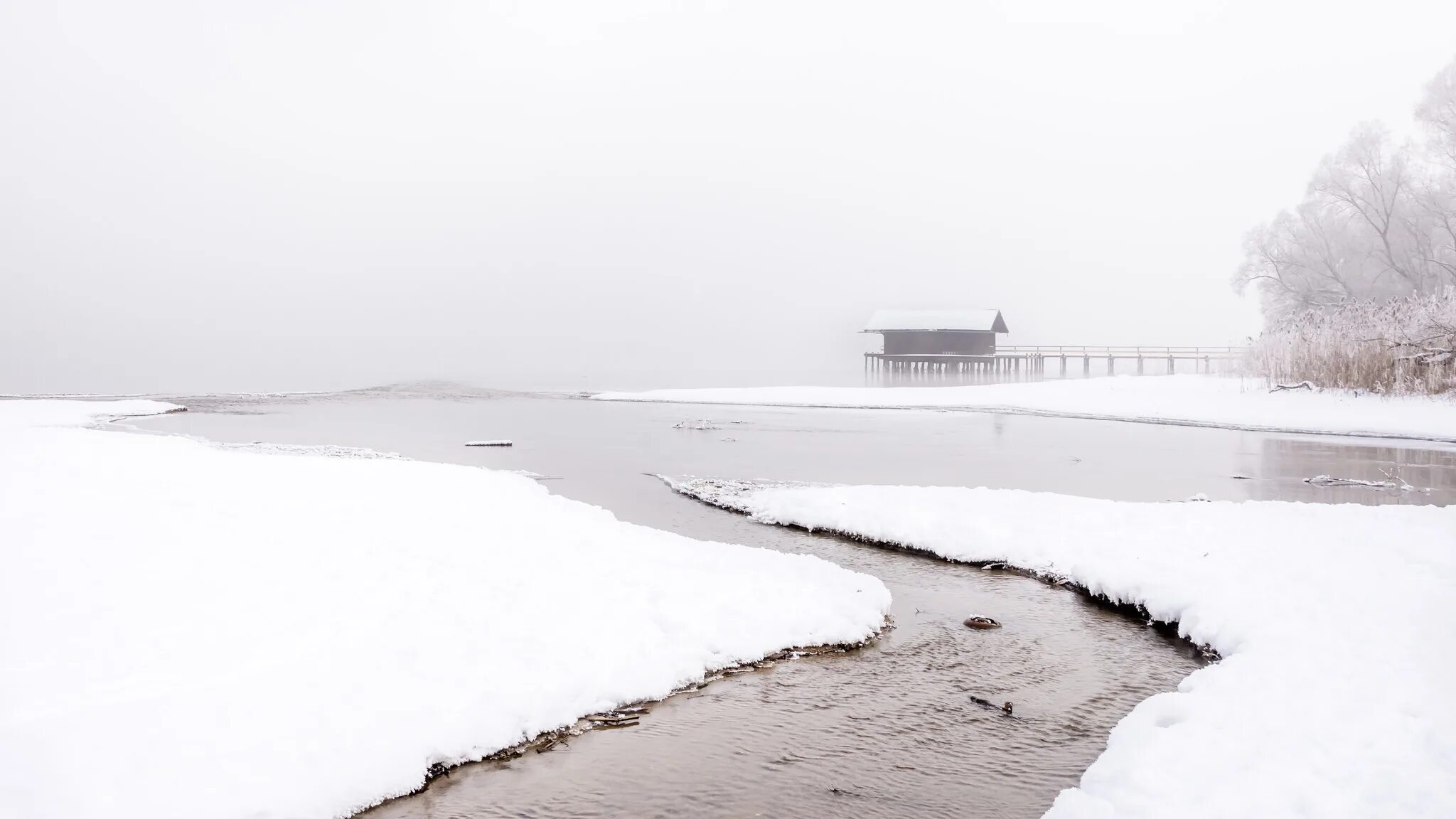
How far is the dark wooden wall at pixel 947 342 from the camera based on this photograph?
6669cm

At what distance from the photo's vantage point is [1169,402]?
1230 inches

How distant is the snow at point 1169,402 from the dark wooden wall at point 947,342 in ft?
78.7

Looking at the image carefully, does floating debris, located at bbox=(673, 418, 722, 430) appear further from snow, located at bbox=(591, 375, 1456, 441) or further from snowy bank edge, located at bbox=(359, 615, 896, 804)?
snowy bank edge, located at bbox=(359, 615, 896, 804)

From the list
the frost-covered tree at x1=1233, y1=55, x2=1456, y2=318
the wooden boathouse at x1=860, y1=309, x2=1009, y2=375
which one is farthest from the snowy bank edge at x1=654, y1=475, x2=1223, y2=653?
the wooden boathouse at x1=860, y1=309, x2=1009, y2=375

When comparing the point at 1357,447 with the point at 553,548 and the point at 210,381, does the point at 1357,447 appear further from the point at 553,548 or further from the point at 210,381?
the point at 210,381

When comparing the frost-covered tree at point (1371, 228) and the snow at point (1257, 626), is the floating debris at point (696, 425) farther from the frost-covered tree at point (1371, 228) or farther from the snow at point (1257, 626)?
the frost-covered tree at point (1371, 228)

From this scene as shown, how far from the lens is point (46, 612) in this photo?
5488mm

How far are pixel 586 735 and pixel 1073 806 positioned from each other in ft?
9.31

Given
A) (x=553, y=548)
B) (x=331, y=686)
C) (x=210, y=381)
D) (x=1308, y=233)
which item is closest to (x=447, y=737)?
(x=331, y=686)

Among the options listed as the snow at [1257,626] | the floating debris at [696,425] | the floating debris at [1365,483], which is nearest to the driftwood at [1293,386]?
the floating debris at [1365,483]

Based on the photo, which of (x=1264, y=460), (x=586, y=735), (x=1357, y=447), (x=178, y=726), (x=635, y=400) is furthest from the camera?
(x=635, y=400)

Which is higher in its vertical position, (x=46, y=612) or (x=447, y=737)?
(x=46, y=612)

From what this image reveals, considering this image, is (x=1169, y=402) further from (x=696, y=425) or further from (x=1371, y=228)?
(x=1371, y=228)

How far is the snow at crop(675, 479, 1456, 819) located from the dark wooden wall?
55717mm
